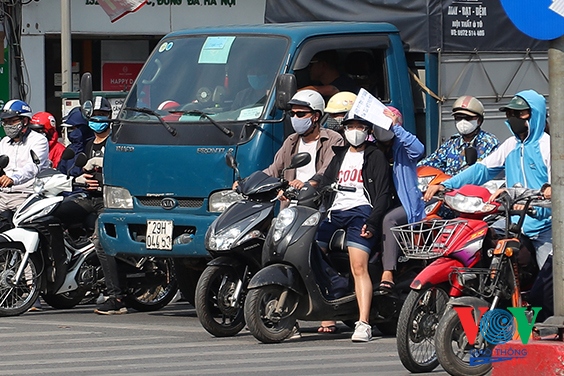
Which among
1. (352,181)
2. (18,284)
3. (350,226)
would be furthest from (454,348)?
(18,284)

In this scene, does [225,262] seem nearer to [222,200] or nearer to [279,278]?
[279,278]

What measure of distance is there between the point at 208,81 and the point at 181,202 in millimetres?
1073

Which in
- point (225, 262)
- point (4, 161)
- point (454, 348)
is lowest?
point (454, 348)

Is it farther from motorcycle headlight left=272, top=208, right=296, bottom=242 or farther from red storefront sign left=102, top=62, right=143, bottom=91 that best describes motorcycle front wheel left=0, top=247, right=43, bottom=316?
red storefront sign left=102, top=62, right=143, bottom=91

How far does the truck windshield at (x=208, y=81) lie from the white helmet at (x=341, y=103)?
766 mm

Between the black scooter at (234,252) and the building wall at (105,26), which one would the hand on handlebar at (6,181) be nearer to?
the black scooter at (234,252)

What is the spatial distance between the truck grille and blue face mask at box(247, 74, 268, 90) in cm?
104

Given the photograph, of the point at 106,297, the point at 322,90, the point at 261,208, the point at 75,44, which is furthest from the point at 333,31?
the point at 75,44

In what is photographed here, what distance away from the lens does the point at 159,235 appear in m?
10.5

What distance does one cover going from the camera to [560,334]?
683 centimetres

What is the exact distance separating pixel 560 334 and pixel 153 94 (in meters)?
5.18

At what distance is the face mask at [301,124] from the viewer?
1006cm

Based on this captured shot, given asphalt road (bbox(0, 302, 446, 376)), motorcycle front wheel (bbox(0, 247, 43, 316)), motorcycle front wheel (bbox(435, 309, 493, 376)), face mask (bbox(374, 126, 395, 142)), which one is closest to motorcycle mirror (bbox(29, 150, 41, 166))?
motorcycle front wheel (bbox(0, 247, 43, 316))

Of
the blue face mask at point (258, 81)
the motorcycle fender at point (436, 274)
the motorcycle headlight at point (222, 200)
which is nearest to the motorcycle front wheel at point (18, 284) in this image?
the motorcycle headlight at point (222, 200)
